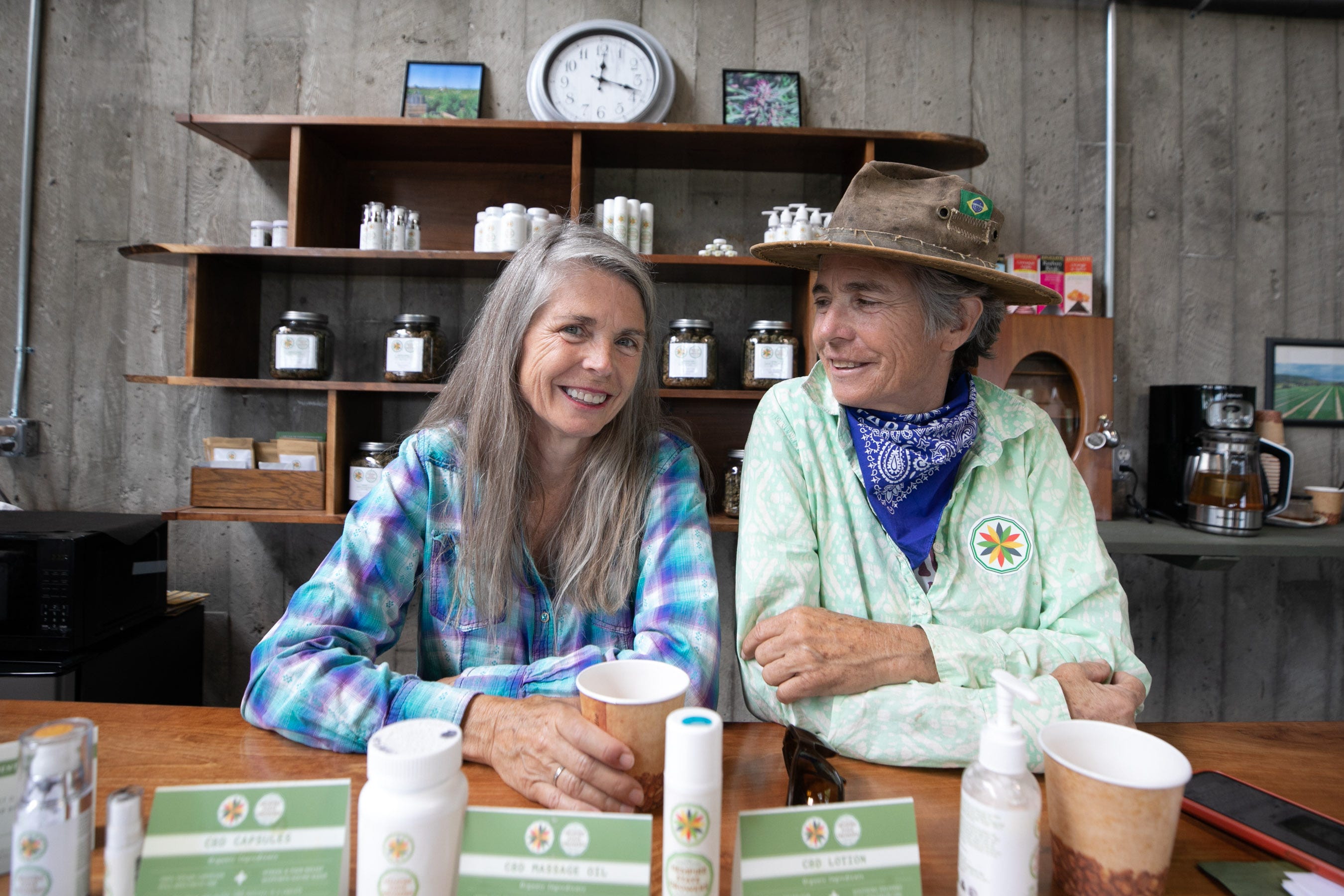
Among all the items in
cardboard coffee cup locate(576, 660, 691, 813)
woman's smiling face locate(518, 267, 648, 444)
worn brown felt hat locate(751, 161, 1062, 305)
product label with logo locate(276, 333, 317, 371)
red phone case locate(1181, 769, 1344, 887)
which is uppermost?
worn brown felt hat locate(751, 161, 1062, 305)

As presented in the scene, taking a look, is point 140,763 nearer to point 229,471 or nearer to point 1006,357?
point 229,471

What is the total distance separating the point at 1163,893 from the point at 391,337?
2.10m

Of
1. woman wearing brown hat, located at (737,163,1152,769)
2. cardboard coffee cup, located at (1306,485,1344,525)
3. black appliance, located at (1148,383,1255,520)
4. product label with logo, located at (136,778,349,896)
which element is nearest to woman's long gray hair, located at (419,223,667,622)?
woman wearing brown hat, located at (737,163,1152,769)

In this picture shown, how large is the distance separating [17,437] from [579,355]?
90.4 inches

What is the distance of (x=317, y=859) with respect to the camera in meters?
0.55

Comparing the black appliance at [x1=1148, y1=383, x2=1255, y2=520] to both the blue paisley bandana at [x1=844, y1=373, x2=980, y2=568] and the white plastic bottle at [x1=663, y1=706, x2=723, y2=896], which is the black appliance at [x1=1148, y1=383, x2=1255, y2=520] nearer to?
the blue paisley bandana at [x1=844, y1=373, x2=980, y2=568]

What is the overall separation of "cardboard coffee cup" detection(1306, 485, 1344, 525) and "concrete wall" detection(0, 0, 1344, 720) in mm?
298

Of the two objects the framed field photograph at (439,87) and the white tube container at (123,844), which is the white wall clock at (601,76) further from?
the white tube container at (123,844)

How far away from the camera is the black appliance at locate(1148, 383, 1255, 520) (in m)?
2.22

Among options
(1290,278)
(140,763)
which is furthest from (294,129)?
(1290,278)

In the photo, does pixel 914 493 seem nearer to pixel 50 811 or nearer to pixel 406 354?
pixel 50 811

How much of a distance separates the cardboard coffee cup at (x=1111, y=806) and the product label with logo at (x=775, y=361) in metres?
1.59

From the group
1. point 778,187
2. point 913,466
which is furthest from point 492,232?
point 913,466

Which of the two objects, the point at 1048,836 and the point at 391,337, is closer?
the point at 1048,836
